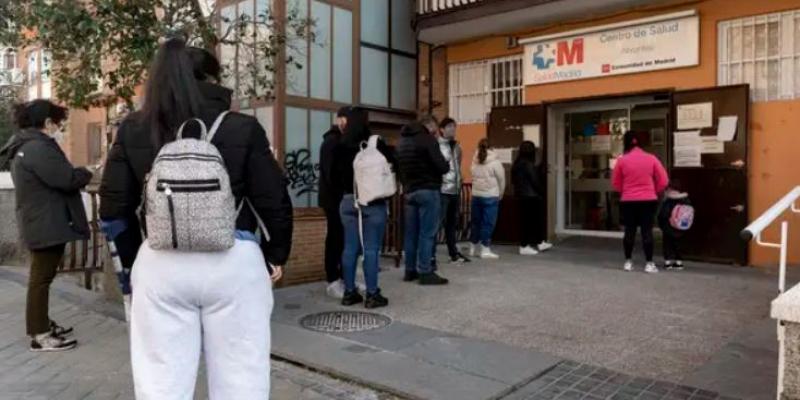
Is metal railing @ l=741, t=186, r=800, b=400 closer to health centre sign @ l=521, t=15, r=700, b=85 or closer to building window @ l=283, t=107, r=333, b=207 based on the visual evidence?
health centre sign @ l=521, t=15, r=700, b=85

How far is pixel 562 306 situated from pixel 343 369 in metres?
2.63

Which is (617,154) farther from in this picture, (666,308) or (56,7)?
(56,7)

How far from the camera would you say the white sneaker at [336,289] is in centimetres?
635

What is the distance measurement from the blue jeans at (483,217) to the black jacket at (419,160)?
231 centimetres

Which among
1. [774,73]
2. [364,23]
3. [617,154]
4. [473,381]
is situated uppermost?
[364,23]

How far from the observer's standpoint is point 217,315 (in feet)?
7.64

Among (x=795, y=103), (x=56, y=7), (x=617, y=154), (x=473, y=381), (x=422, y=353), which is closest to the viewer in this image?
(x=473, y=381)

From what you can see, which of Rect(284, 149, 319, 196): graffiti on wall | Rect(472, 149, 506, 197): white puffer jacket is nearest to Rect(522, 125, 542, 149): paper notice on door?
Rect(472, 149, 506, 197): white puffer jacket

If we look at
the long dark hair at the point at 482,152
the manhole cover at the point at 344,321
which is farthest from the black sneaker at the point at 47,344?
the long dark hair at the point at 482,152

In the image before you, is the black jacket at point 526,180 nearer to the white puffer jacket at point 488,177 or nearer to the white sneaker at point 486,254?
the white puffer jacket at point 488,177

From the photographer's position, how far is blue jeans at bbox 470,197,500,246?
29.5ft

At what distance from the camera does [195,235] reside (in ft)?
7.34

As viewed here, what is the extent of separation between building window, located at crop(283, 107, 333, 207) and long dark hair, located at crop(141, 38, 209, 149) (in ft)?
24.2

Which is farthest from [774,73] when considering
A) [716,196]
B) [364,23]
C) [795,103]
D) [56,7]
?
[56,7]
